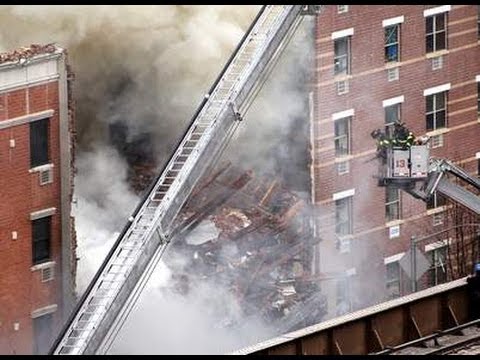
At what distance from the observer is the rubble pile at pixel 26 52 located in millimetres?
45263

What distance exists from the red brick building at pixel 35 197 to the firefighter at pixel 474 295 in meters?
7.98

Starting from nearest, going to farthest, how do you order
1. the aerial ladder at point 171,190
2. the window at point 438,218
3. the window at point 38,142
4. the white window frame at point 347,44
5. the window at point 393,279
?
the aerial ladder at point 171,190 < the window at point 38,142 < the white window frame at point 347,44 < the window at point 393,279 < the window at point 438,218

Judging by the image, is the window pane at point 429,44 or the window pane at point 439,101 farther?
the window pane at point 439,101

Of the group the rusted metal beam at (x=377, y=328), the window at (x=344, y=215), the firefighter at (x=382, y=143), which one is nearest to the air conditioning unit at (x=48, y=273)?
the firefighter at (x=382, y=143)

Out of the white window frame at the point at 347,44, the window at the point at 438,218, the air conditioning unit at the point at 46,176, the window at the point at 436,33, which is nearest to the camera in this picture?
the air conditioning unit at the point at 46,176

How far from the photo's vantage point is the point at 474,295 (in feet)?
143

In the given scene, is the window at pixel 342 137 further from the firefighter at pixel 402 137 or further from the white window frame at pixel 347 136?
the firefighter at pixel 402 137

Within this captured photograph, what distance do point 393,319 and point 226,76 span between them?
22.8 ft

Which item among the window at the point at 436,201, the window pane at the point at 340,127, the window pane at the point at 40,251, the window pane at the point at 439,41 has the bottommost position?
the window pane at the point at 40,251

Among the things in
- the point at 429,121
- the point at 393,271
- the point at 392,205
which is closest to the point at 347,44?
the point at 429,121

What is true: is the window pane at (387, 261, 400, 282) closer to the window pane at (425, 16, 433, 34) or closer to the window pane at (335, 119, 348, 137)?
the window pane at (335, 119, 348, 137)

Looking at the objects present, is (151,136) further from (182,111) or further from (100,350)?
(100,350)

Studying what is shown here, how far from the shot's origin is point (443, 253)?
54719 mm
